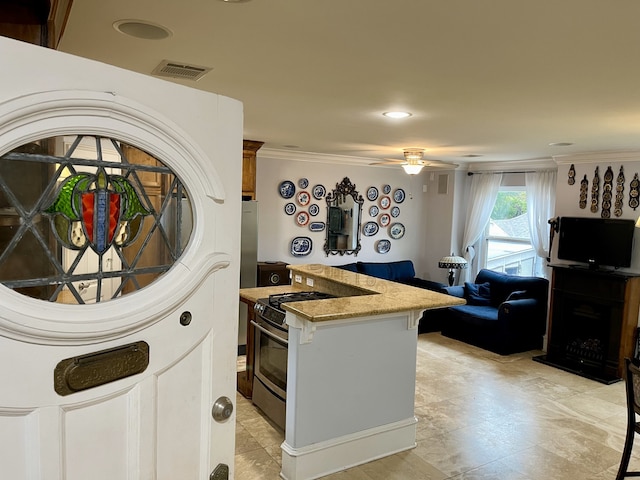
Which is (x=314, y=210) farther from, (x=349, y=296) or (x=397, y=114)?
(x=397, y=114)

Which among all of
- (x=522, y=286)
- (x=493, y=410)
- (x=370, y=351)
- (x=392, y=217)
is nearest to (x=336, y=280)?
(x=370, y=351)

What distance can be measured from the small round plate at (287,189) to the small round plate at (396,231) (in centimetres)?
196

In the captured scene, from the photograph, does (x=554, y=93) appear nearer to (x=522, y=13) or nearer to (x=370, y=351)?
(x=522, y=13)

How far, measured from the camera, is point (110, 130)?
1.09m

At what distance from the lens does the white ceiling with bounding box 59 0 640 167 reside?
64.1 inches

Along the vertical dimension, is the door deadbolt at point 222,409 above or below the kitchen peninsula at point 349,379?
above

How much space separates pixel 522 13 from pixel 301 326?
1989 millimetres

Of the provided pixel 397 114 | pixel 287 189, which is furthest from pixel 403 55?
pixel 287 189

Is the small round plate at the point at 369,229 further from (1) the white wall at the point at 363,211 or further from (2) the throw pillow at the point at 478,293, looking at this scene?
(2) the throw pillow at the point at 478,293

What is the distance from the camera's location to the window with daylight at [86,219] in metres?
1.00

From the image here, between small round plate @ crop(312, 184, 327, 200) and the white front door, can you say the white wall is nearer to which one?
small round plate @ crop(312, 184, 327, 200)

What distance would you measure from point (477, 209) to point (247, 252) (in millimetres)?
3885

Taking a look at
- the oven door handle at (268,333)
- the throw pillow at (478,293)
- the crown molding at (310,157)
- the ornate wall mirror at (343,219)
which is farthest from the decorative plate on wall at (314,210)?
the oven door handle at (268,333)

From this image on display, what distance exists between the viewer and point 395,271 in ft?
23.9
